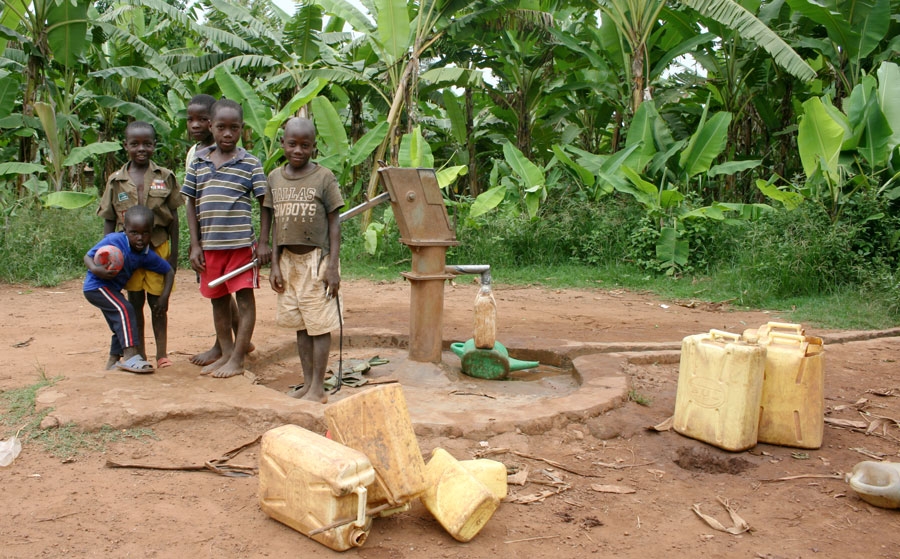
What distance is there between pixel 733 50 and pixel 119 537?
31.0 feet

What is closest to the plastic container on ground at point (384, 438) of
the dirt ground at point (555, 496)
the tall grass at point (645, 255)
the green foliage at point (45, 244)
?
the dirt ground at point (555, 496)

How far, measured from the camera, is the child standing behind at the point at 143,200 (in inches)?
157

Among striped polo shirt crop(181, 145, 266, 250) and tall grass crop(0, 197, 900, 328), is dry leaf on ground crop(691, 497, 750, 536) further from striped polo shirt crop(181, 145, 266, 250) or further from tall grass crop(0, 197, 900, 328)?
tall grass crop(0, 197, 900, 328)

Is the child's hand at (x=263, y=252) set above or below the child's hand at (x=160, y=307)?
above

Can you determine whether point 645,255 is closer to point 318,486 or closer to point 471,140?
Answer: point 471,140

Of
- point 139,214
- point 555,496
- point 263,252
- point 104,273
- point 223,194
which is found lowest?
point 555,496

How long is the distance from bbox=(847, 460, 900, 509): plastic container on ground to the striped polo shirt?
3.02m

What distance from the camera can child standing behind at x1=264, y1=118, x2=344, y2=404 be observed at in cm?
353

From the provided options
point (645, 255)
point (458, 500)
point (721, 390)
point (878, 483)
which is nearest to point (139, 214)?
point (458, 500)

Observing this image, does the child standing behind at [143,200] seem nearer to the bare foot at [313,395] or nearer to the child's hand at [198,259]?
the child's hand at [198,259]

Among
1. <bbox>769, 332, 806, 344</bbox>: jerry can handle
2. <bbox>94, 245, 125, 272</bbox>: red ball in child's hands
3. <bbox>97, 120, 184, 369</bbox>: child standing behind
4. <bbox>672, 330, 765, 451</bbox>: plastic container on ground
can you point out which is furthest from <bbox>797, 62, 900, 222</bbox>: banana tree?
<bbox>94, 245, 125, 272</bbox>: red ball in child's hands

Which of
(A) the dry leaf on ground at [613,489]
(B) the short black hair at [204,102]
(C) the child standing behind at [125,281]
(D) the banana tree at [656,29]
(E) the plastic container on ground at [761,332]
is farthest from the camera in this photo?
(D) the banana tree at [656,29]

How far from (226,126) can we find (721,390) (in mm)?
2732

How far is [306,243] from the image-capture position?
3.54 meters
